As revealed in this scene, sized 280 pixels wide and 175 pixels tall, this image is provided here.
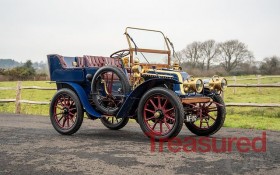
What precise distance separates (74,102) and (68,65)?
3.42 ft

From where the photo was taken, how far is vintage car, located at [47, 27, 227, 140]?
6.34 meters

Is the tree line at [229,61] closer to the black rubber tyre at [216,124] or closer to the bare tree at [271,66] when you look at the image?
the bare tree at [271,66]

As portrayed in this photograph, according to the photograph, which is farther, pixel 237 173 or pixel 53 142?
pixel 53 142

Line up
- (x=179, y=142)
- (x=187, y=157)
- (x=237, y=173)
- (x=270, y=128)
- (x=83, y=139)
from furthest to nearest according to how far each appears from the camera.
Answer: (x=270, y=128) → (x=83, y=139) → (x=179, y=142) → (x=187, y=157) → (x=237, y=173)

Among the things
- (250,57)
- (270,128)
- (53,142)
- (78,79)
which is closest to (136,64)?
(78,79)

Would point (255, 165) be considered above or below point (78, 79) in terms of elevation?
below

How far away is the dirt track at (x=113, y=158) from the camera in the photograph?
443 centimetres

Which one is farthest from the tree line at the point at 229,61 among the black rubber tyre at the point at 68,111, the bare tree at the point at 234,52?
the black rubber tyre at the point at 68,111

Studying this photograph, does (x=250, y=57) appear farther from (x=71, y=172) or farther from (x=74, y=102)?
(x=71, y=172)

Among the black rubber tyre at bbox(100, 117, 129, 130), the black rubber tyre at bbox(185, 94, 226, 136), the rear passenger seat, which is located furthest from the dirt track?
the rear passenger seat

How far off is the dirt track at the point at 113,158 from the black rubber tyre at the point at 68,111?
0.82 feet

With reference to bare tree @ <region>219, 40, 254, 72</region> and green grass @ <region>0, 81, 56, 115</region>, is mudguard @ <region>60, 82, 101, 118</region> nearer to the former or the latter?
green grass @ <region>0, 81, 56, 115</region>

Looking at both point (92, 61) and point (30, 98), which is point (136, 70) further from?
point (30, 98)

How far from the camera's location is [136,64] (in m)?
7.00
